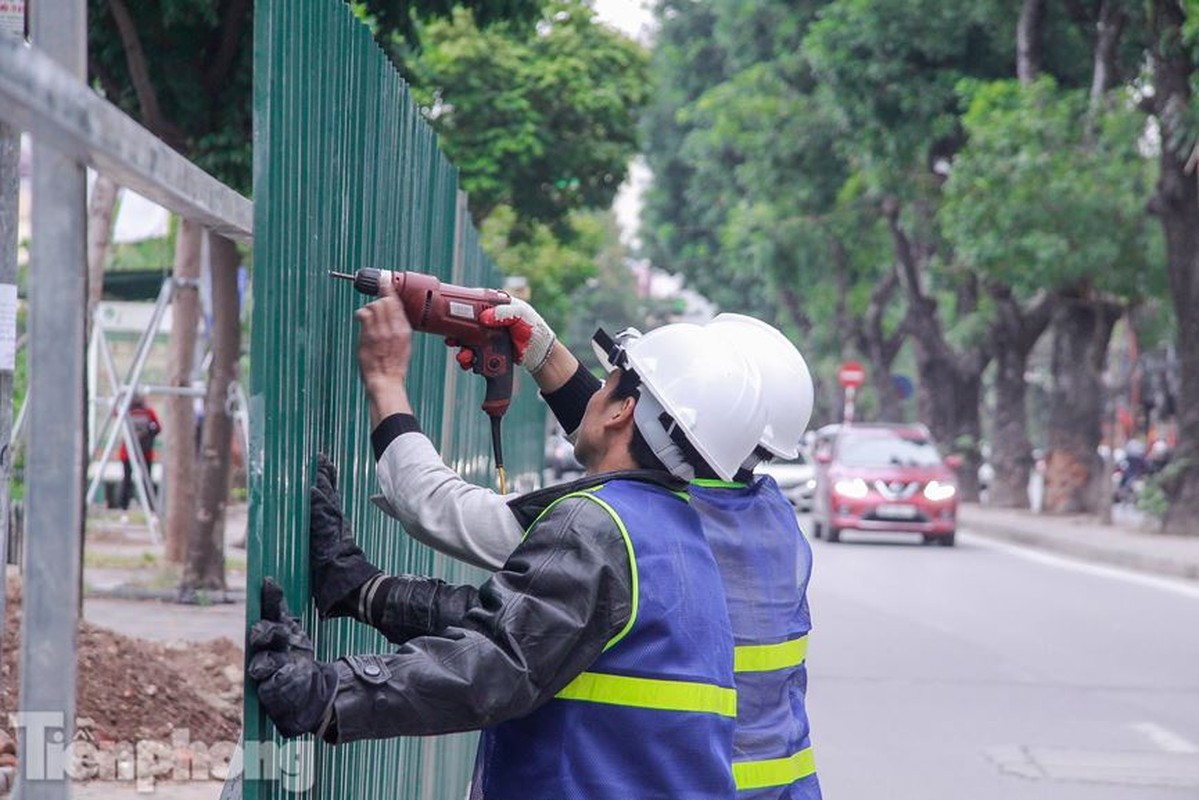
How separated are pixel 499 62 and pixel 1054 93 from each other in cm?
849

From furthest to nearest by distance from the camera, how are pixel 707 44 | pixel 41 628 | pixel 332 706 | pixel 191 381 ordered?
pixel 707 44 → pixel 191 381 → pixel 332 706 → pixel 41 628

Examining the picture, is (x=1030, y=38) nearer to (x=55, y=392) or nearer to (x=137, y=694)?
→ (x=137, y=694)

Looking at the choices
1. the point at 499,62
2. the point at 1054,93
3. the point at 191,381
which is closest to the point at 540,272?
the point at 1054,93

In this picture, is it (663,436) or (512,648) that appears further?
(663,436)

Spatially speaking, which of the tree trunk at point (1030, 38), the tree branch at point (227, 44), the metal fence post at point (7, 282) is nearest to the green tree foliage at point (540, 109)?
the tree trunk at point (1030, 38)

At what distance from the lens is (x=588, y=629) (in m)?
2.81

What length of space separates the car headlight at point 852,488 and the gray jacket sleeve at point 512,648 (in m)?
22.3

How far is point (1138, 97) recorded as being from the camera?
25.6m

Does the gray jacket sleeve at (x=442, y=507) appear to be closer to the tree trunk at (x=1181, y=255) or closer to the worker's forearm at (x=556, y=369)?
the worker's forearm at (x=556, y=369)

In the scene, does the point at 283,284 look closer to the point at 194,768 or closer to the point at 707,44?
the point at 194,768

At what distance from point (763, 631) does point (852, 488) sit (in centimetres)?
2182

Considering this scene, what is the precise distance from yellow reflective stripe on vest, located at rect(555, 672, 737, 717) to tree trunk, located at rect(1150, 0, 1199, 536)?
20.8m

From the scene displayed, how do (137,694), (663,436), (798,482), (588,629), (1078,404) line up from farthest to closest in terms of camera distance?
(798,482)
(1078,404)
(137,694)
(663,436)
(588,629)

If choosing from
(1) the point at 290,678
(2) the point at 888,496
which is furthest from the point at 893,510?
(1) the point at 290,678
